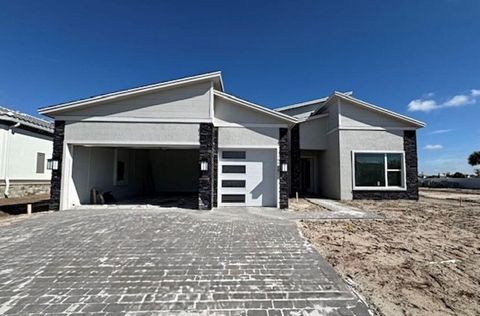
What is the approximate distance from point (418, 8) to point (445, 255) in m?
9.11

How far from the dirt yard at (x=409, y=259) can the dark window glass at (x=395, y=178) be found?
4.68m

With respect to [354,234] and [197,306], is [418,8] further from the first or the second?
[197,306]

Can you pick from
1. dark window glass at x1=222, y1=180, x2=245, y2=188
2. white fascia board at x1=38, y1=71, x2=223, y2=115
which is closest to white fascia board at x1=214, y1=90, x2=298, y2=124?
white fascia board at x1=38, y1=71, x2=223, y2=115

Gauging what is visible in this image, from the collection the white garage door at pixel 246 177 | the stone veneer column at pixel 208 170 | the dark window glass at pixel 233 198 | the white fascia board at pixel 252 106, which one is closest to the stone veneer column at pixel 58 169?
the stone veneer column at pixel 208 170

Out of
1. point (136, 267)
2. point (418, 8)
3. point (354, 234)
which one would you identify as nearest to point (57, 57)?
point (136, 267)

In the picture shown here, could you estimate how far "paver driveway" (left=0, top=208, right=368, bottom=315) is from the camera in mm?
2975

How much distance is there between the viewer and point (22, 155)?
1337cm

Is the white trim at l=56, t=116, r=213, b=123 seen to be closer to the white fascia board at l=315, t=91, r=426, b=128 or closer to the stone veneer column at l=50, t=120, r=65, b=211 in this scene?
the stone veneer column at l=50, t=120, r=65, b=211

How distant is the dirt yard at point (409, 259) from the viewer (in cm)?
313

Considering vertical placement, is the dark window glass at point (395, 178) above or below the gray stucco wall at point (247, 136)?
below

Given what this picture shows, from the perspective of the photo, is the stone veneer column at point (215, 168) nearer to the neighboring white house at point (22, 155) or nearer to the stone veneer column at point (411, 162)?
the stone veneer column at point (411, 162)

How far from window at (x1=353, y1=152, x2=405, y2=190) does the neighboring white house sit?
17.9 m

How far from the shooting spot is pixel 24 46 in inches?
446

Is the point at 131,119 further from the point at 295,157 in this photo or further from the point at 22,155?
the point at 295,157
